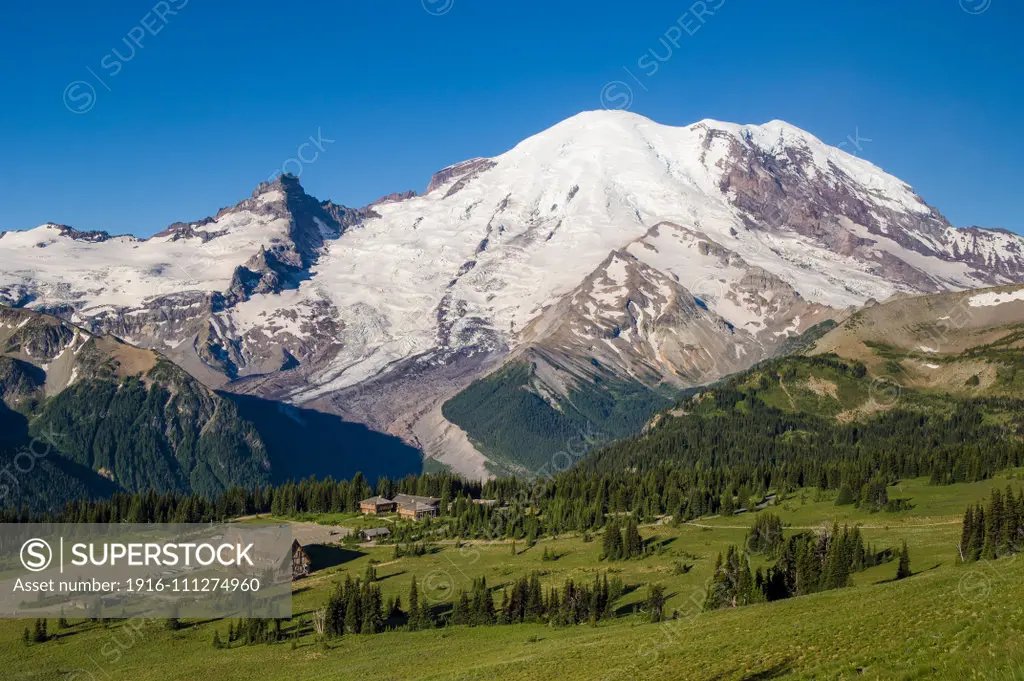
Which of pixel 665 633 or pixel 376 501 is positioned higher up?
pixel 376 501

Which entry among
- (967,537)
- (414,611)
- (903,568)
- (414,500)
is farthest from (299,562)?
(967,537)

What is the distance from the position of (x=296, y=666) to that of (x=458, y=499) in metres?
103

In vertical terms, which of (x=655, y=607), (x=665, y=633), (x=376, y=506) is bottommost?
(x=655, y=607)

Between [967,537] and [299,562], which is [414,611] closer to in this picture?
[299,562]

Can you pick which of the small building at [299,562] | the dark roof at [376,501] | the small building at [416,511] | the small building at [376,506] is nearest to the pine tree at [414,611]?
the small building at [299,562]

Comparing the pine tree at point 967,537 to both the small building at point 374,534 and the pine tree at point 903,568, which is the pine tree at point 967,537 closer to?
the pine tree at point 903,568

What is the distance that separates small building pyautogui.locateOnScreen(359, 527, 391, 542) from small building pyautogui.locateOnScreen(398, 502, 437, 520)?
1511 cm

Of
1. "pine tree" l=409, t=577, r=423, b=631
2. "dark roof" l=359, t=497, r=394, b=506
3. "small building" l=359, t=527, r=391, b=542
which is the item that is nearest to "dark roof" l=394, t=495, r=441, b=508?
"dark roof" l=359, t=497, r=394, b=506

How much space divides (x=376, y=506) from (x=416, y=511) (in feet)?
38.3

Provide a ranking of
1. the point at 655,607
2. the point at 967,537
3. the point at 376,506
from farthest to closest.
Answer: the point at 376,506, the point at 967,537, the point at 655,607

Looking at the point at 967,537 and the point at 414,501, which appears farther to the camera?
the point at 414,501

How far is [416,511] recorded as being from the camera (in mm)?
181625

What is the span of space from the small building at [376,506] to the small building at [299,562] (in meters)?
55.5

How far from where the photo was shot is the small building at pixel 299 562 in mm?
127938
